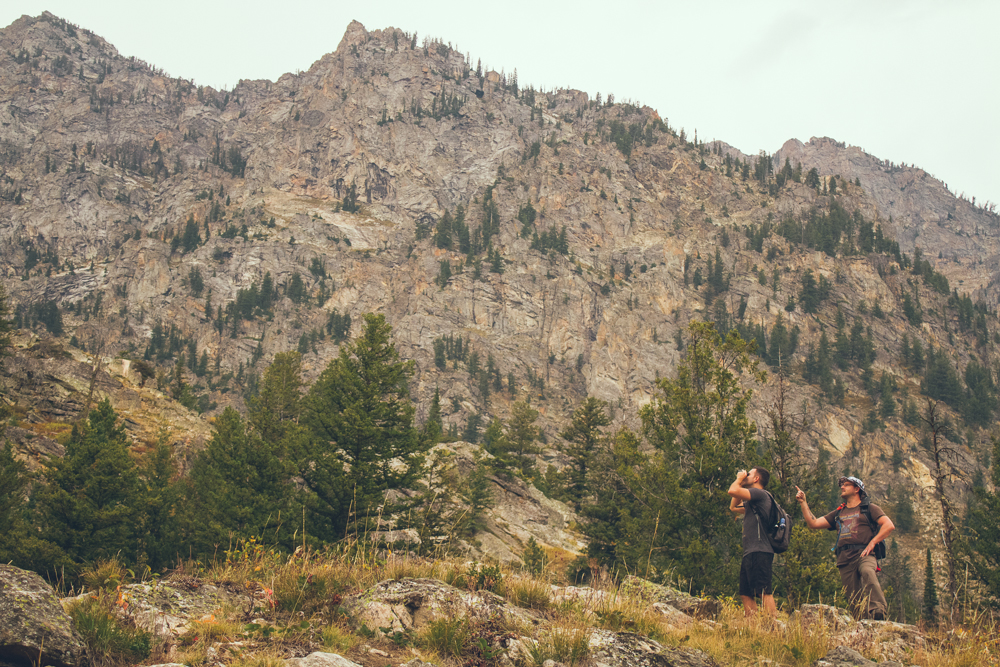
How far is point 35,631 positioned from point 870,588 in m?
8.91

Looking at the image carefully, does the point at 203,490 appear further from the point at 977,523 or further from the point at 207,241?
the point at 207,241

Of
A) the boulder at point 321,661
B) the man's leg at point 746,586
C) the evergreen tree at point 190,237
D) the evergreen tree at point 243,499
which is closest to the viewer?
the boulder at point 321,661

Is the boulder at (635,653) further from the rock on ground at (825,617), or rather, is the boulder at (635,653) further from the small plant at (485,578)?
the small plant at (485,578)

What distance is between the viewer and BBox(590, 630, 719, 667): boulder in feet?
17.6

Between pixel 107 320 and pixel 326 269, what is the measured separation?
52.9 meters

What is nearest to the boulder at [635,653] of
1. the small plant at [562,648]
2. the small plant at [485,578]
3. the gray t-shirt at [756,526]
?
the small plant at [562,648]

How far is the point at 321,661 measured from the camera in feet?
15.8

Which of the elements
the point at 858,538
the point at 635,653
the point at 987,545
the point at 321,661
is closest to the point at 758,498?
the point at 858,538

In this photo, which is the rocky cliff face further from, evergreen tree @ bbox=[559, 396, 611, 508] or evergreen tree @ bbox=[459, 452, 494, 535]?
evergreen tree @ bbox=[459, 452, 494, 535]

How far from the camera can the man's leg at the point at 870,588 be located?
780cm

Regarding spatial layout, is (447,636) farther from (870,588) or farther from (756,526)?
(870,588)


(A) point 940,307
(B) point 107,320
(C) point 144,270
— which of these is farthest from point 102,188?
(A) point 940,307

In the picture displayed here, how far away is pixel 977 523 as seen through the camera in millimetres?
28906

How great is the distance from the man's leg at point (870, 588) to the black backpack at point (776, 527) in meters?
1.03
